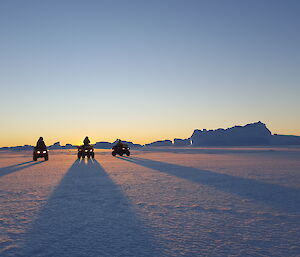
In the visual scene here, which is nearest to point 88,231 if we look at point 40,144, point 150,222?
point 150,222

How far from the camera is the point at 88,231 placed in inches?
187

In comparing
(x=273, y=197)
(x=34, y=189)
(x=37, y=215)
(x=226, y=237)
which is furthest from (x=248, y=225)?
(x=34, y=189)

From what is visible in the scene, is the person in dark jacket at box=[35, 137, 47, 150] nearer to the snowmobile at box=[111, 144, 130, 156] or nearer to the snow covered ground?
the snowmobile at box=[111, 144, 130, 156]

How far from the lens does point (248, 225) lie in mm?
5020

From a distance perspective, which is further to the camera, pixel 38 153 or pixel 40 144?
pixel 40 144

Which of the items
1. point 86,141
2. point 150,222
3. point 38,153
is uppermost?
point 86,141

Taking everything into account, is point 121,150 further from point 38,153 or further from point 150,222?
point 150,222

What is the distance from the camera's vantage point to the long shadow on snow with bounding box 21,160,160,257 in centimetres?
385

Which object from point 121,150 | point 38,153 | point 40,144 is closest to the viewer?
point 38,153

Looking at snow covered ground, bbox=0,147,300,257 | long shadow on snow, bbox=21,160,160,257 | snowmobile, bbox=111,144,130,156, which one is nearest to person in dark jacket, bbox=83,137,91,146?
snowmobile, bbox=111,144,130,156

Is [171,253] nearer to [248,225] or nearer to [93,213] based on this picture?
[248,225]

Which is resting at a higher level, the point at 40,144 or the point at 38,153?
the point at 40,144

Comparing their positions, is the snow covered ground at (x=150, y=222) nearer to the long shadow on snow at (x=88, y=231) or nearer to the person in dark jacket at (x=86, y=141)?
the long shadow on snow at (x=88, y=231)

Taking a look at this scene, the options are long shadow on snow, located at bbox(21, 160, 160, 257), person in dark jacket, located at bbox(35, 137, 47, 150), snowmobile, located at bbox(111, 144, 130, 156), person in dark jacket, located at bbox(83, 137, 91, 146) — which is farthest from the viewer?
snowmobile, located at bbox(111, 144, 130, 156)
